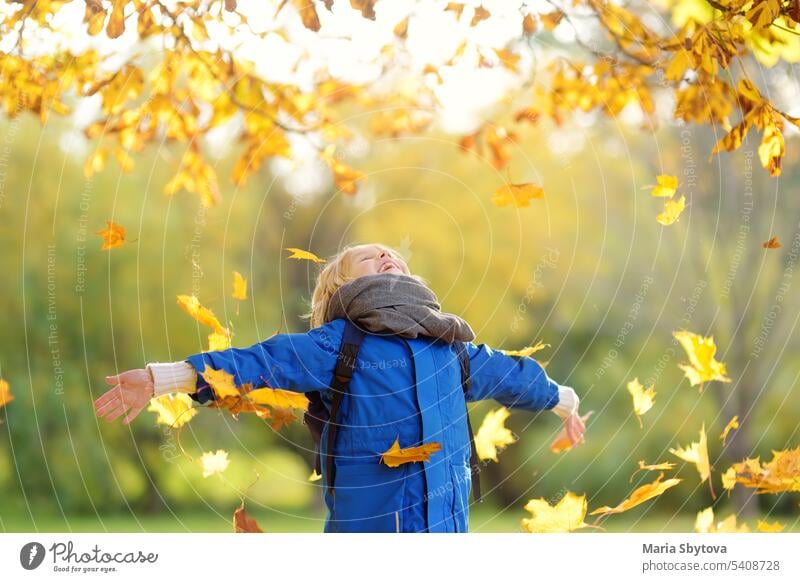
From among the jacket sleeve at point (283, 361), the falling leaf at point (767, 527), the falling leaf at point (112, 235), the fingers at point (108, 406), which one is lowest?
the falling leaf at point (767, 527)

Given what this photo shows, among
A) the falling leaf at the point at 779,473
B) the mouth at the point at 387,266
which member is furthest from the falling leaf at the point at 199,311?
the falling leaf at the point at 779,473

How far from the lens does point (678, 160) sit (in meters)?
8.38

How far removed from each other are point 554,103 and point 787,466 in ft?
7.06

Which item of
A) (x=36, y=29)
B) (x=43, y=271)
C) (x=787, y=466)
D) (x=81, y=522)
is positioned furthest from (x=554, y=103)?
(x=81, y=522)

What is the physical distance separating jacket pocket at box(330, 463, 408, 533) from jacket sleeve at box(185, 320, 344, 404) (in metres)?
0.27

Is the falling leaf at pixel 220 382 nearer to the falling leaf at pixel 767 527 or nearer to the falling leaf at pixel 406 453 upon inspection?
the falling leaf at pixel 406 453

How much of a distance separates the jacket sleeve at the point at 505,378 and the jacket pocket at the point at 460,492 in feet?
0.84

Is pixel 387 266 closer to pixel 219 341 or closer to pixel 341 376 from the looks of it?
pixel 341 376

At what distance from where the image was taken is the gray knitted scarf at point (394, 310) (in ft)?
9.64

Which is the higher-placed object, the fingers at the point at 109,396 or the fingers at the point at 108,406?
the fingers at the point at 109,396

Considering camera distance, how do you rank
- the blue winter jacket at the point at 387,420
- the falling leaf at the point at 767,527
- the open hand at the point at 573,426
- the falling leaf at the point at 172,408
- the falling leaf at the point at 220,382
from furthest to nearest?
the falling leaf at the point at 767,527
the falling leaf at the point at 172,408
the open hand at the point at 573,426
the blue winter jacket at the point at 387,420
the falling leaf at the point at 220,382

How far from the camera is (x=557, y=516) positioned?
12.0ft

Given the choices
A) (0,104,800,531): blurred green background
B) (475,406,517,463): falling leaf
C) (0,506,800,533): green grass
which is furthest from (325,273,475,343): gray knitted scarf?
(0,506,800,533): green grass

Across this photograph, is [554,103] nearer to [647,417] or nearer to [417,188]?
[417,188]
